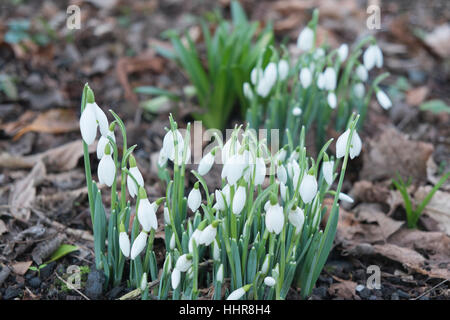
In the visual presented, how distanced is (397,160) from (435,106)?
0.80 metres

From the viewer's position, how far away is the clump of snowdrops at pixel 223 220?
1490 millimetres

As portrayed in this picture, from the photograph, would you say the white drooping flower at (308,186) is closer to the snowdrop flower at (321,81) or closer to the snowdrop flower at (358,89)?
the snowdrop flower at (321,81)

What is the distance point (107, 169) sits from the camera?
1512 mm

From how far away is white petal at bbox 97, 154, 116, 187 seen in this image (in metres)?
1.50

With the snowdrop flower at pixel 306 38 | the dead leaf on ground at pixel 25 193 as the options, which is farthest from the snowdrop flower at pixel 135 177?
the snowdrop flower at pixel 306 38

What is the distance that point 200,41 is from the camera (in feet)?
12.7

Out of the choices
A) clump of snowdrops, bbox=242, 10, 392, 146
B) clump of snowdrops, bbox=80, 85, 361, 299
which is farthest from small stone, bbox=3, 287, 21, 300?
clump of snowdrops, bbox=242, 10, 392, 146

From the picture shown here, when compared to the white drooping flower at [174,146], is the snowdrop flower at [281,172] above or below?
below

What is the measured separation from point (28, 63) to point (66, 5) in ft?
2.99

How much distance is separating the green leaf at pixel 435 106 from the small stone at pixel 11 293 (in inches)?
98.8

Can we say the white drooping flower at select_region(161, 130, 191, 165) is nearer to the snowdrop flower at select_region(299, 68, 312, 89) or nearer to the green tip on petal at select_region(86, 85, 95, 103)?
the green tip on petal at select_region(86, 85, 95, 103)

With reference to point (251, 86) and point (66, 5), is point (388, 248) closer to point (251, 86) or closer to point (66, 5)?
point (251, 86)

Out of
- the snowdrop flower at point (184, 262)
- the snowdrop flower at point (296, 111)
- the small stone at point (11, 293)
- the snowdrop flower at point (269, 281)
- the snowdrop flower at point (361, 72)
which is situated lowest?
the small stone at point (11, 293)
